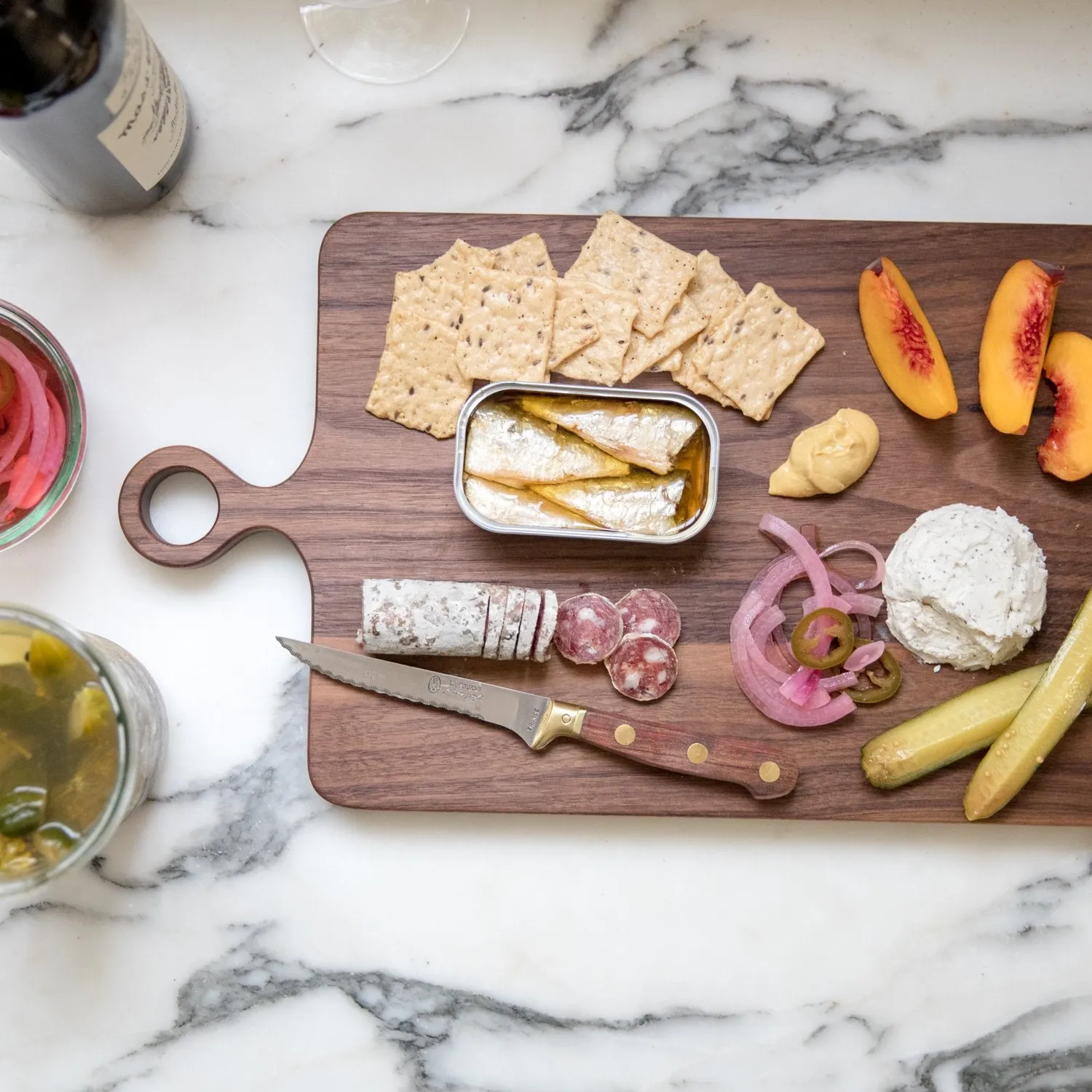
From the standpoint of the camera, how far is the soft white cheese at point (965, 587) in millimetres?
1673

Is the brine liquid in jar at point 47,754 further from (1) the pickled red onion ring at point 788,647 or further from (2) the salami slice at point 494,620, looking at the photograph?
(1) the pickled red onion ring at point 788,647

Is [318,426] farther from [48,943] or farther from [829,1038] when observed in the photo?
[829,1038]

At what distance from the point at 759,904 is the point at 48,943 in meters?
1.22

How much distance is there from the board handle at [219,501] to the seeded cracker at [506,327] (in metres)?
0.41

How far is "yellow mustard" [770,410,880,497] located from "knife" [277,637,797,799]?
436 millimetres

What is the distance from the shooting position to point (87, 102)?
1.50m

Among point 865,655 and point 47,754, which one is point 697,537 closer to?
point 865,655

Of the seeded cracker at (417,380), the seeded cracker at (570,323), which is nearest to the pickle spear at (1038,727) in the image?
the seeded cracker at (570,323)

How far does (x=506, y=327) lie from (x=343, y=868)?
960 millimetres

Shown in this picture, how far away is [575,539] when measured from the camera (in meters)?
1.76

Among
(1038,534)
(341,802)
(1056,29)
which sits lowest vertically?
(341,802)

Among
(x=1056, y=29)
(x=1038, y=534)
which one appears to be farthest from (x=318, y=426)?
(x=1056, y=29)

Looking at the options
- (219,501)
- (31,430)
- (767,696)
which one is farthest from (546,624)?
(31,430)

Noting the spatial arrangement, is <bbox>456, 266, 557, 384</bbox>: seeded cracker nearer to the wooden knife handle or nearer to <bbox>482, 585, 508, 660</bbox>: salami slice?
<bbox>482, 585, 508, 660</bbox>: salami slice
